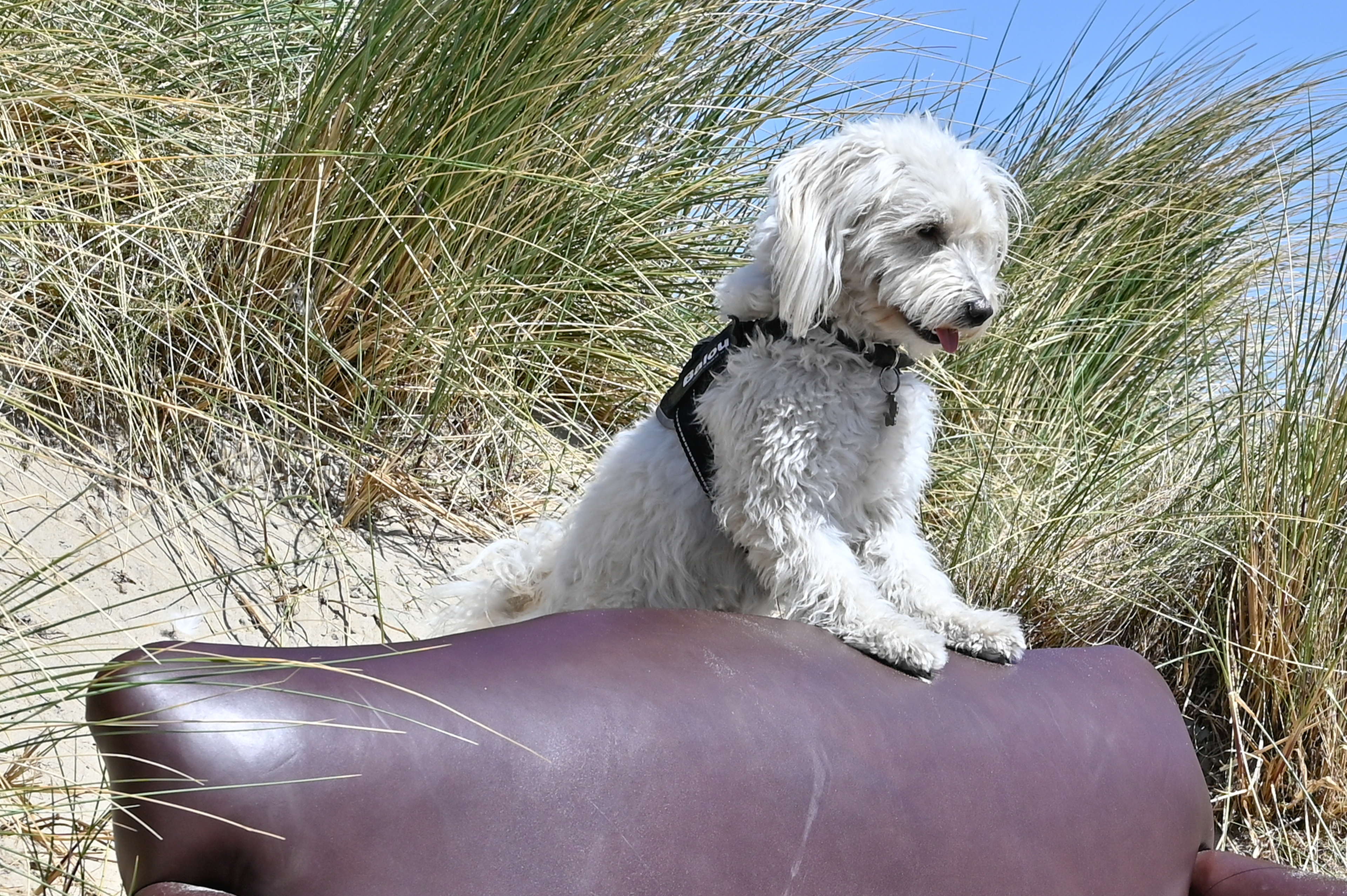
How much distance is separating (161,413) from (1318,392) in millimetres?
3196

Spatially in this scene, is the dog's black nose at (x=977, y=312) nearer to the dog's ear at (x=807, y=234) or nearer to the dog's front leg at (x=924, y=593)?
the dog's ear at (x=807, y=234)

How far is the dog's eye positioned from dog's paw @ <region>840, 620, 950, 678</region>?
2.68 ft

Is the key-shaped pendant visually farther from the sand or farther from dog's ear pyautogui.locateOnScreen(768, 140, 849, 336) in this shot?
the sand

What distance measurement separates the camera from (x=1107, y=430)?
445cm

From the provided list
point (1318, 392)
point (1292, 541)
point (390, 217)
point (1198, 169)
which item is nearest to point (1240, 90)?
point (1198, 169)

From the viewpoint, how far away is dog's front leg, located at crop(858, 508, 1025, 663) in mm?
2572

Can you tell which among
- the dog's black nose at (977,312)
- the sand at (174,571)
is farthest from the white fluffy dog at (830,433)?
the sand at (174,571)

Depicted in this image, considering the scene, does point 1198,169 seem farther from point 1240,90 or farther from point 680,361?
point 680,361

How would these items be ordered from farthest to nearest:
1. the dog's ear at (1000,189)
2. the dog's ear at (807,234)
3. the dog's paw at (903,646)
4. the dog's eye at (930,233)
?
1. the dog's ear at (1000,189)
2. the dog's eye at (930,233)
3. the dog's ear at (807,234)
4. the dog's paw at (903,646)

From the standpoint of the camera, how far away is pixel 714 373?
2678mm

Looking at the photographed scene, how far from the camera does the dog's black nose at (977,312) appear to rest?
8.34ft

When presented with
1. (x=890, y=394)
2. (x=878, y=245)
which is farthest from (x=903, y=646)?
(x=878, y=245)

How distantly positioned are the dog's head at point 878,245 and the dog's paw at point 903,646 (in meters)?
0.61

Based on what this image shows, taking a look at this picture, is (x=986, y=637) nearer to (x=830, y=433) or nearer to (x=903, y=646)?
(x=903, y=646)
